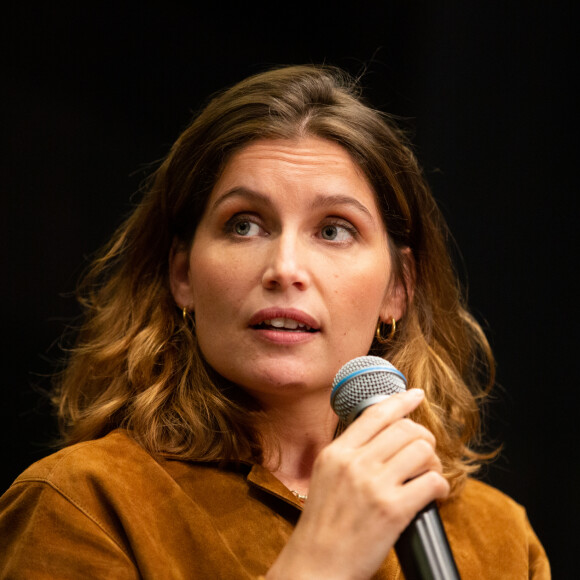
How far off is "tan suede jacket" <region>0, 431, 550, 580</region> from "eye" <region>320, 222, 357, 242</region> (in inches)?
20.4

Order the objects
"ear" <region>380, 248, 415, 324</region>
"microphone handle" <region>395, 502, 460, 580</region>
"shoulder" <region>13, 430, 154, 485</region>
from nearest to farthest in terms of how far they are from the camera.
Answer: "microphone handle" <region>395, 502, 460, 580</region>, "shoulder" <region>13, 430, 154, 485</region>, "ear" <region>380, 248, 415, 324</region>

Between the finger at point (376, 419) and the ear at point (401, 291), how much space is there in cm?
74

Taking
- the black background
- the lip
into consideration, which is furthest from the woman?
the black background

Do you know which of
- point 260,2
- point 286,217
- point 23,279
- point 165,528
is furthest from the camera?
point 260,2

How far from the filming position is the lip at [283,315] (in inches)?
69.4

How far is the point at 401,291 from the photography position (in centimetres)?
219

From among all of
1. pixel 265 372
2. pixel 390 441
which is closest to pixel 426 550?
pixel 390 441

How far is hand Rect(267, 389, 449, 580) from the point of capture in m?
1.32

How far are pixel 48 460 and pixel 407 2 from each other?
75.2 inches

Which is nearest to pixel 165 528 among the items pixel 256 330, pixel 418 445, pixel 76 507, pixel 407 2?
pixel 76 507

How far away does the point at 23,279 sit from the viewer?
2.48 m

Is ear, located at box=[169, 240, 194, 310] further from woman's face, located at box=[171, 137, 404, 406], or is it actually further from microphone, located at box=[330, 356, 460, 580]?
microphone, located at box=[330, 356, 460, 580]

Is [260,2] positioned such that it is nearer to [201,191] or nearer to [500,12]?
[500,12]

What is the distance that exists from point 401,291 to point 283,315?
52 cm
